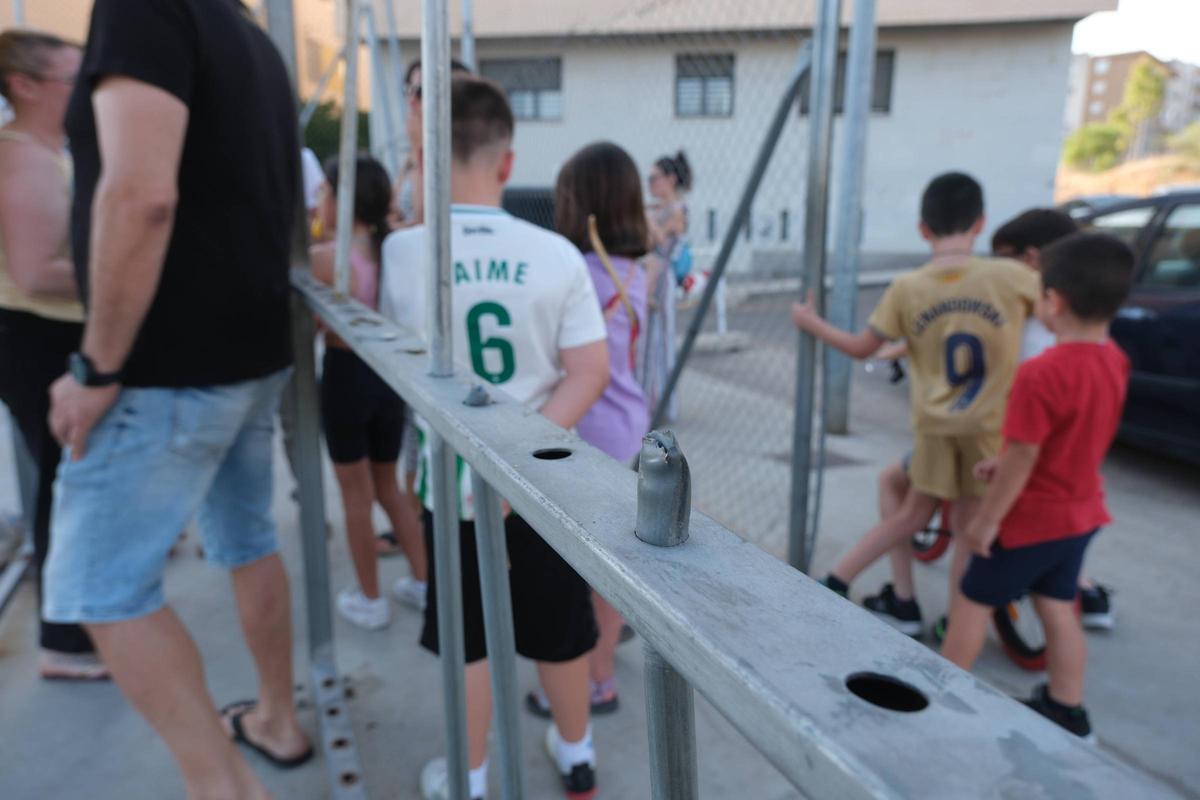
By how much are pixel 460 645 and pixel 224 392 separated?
788mm

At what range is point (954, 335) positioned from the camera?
2.40 metres

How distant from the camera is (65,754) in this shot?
206cm

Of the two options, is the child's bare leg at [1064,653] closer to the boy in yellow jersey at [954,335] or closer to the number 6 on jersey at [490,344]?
the boy in yellow jersey at [954,335]

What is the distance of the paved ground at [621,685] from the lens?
6.48 feet

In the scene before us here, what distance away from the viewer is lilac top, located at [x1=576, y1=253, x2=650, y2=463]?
2088 millimetres

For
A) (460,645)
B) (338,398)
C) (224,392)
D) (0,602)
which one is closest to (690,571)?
(460,645)

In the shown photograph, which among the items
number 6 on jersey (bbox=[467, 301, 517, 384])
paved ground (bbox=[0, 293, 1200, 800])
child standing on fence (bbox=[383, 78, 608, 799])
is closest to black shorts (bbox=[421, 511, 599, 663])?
child standing on fence (bbox=[383, 78, 608, 799])

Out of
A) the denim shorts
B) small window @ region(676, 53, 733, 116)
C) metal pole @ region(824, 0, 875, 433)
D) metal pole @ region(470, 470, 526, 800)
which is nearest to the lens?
metal pole @ region(470, 470, 526, 800)

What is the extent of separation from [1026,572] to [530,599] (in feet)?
4.06

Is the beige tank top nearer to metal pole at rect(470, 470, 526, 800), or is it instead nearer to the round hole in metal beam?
metal pole at rect(470, 470, 526, 800)

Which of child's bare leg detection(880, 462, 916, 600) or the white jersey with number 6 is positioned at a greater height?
the white jersey with number 6

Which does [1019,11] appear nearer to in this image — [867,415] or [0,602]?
[867,415]

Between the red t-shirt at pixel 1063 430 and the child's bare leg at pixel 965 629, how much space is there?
211 millimetres

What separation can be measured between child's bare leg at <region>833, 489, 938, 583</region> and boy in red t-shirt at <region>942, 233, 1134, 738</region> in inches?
17.9
